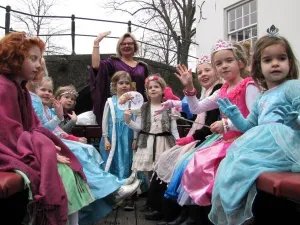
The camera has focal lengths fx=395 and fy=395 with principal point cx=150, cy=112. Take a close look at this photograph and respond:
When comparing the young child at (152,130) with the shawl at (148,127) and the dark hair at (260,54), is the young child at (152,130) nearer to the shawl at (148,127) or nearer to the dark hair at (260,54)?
the shawl at (148,127)

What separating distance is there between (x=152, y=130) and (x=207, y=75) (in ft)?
2.83

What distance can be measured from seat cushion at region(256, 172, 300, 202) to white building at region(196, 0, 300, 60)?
6343mm

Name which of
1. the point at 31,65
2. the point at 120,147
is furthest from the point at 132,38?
the point at 31,65

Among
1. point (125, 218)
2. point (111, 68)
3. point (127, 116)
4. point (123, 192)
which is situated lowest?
point (125, 218)

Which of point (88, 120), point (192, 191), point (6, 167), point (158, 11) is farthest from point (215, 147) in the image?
point (158, 11)

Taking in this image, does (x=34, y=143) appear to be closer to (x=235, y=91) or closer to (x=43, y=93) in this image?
(x=235, y=91)

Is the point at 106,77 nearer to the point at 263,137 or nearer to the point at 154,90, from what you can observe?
the point at 154,90

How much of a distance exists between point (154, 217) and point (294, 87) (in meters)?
1.87

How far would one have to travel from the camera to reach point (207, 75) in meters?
3.69

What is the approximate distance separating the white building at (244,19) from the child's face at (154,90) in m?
Answer: 4.29

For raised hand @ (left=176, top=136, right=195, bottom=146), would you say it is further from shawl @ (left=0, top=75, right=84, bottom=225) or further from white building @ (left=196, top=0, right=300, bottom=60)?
Answer: white building @ (left=196, top=0, right=300, bottom=60)

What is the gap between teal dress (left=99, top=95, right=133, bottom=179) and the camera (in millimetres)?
4395

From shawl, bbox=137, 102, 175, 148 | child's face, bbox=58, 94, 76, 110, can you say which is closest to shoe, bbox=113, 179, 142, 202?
shawl, bbox=137, 102, 175, 148

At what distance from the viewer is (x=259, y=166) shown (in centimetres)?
186
